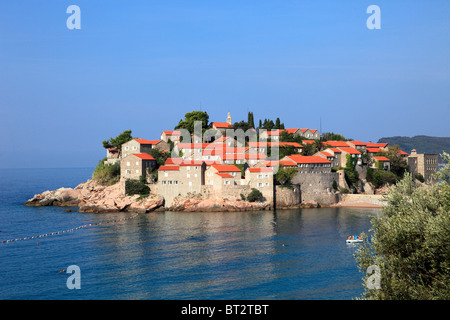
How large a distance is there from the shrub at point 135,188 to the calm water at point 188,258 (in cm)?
778

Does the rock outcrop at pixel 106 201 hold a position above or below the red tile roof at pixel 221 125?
below

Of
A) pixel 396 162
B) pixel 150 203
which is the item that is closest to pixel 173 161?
pixel 150 203

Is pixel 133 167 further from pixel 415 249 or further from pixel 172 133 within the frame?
pixel 415 249

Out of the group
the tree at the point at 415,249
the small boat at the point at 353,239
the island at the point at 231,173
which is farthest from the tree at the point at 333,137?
the tree at the point at 415,249

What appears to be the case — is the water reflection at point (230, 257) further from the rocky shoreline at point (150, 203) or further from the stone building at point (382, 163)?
the stone building at point (382, 163)

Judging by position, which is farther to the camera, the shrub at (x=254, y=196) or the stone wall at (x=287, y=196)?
the stone wall at (x=287, y=196)

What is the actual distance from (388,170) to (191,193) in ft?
114

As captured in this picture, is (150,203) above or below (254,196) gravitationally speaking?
below

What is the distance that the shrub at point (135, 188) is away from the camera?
189 feet

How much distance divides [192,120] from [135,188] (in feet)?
77.1

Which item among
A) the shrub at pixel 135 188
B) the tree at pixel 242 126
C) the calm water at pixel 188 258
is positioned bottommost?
the calm water at pixel 188 258

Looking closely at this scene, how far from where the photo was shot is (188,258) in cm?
3194

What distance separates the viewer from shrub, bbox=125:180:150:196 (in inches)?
2263
